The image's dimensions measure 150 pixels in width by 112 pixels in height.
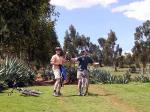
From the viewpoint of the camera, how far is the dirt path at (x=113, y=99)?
673 inches

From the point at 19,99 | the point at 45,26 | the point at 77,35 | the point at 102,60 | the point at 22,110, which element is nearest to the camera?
the point at 22,110

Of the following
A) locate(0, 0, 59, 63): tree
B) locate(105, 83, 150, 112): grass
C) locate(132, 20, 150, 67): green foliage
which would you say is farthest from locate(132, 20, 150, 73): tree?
locate(105, 83, 150, 112): grass

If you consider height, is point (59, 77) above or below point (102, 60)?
below

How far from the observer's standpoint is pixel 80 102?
18.1m

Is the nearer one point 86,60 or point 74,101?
point 74,101

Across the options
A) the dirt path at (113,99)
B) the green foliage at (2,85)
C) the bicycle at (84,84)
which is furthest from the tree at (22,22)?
the bicycle at (84,84)

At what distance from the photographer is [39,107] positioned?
16.6 m

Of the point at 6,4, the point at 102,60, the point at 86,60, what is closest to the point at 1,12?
the point at 6,4

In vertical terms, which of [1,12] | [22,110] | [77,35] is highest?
A: [77,35]

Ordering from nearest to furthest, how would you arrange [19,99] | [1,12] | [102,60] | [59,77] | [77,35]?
[19,99] < [59,77] < [1,12] < [77,35] < [102,60]

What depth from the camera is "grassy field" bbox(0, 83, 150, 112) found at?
53.9ft

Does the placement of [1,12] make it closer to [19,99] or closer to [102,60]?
[19,99]

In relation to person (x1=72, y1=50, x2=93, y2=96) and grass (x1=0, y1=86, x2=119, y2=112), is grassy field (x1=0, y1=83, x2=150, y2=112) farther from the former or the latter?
person (x1=72, y1=50, x2=93, y2=96)

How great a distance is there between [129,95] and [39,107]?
5.14m
